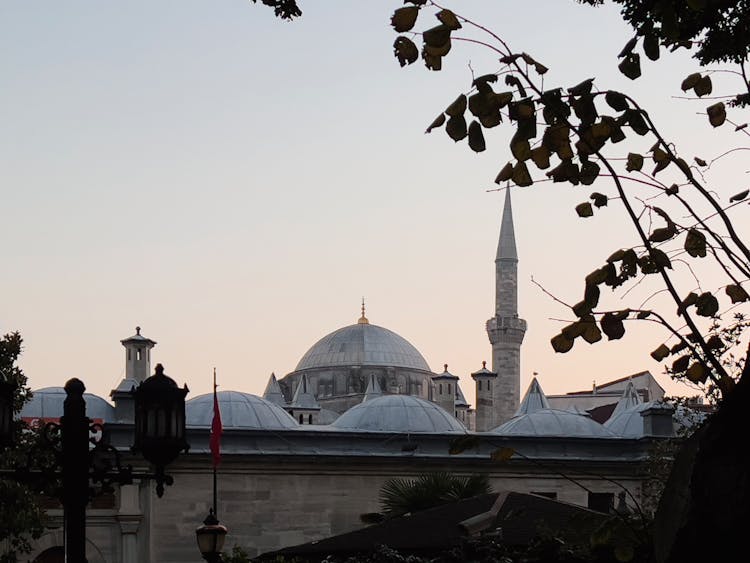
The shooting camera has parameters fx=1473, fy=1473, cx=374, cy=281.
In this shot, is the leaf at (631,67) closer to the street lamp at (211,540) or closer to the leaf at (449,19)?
the leaf at (449,19)

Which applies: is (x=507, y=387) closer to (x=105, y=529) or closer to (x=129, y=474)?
(x=105, y=529)

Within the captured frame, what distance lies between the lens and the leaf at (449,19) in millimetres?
4512

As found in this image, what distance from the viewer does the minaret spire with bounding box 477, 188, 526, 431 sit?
73250mm

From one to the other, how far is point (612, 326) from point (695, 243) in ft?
2.02

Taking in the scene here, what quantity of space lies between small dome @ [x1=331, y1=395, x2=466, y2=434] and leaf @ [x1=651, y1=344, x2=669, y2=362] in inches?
1361

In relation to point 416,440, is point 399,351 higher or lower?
higher

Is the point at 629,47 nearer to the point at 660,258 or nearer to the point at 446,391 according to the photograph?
the point at 660,258

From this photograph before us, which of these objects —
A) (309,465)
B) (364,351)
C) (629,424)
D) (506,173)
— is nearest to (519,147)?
(506,173)

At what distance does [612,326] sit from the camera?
4.87 metres

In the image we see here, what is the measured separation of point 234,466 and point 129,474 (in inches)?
1078

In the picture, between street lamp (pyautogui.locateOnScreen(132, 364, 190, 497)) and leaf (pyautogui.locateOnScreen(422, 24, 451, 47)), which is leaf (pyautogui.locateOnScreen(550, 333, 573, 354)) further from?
street lamp (pyautogui.locateOnScreen(132, 364, 190, 497))

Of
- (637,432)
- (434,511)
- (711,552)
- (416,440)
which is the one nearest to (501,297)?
(637,432)

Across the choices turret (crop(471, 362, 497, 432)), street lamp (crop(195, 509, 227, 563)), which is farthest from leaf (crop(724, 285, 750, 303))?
turret (crop(471, 362, 497, 432))

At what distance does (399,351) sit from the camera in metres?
85.0
